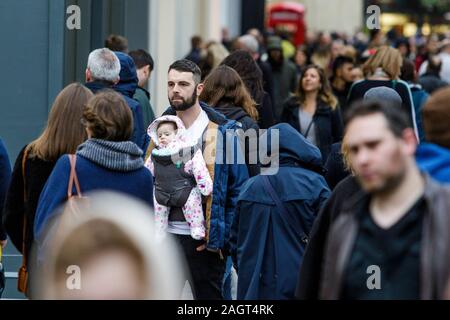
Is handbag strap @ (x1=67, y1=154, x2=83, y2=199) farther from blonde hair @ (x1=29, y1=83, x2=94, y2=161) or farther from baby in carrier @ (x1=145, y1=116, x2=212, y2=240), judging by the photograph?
baby in carrier @ (x1=145, y1=116, x2=212, y2=240)

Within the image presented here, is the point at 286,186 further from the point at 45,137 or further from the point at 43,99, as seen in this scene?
the point at 43,99

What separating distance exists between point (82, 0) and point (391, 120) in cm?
704

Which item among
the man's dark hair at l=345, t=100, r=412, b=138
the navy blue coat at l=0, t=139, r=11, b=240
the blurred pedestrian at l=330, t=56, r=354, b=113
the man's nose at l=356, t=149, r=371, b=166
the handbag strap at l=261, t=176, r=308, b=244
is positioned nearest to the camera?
the man's nose at l=356, t=149, r=371, b=166

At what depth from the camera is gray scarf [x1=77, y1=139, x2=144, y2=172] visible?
634 cm

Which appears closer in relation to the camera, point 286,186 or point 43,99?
point 286,186

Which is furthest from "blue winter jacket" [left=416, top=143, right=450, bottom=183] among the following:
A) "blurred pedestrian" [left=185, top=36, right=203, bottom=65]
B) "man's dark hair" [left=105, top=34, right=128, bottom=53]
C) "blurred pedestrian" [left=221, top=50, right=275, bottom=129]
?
"blurred pedestrian" [left=185, top=36, right=203, bottom=65]

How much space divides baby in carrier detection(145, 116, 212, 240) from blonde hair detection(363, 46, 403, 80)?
3794mm

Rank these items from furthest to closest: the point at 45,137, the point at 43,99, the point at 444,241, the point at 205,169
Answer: the point at 43,99 < the point at 205,169 < the point at 45,137 < the point at 444,241

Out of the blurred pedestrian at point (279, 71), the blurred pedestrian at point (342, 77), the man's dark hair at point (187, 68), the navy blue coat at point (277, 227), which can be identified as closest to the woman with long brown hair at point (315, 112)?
the blurred pedestrian at point (342, 77)

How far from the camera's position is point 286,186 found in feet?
23.5

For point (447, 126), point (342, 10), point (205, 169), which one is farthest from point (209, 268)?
point (342, 10)

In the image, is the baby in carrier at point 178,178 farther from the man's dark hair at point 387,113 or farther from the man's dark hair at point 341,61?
the man's dark hair at point 341,61

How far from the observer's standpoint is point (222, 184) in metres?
8.23

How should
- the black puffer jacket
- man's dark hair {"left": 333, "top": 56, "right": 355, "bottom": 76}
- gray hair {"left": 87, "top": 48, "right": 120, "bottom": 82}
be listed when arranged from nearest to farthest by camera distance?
gray hair {"left": 87, "top": 48, "right": 120, "bottom": 82}
the black puffer jacket
man's dark hair {"left": 333, "top": 56, "right": 355, "bottom": 76}
